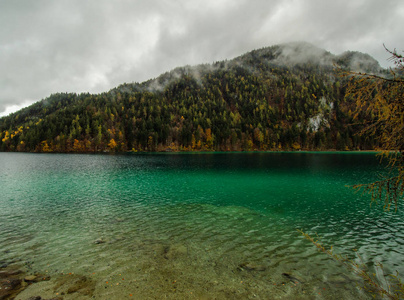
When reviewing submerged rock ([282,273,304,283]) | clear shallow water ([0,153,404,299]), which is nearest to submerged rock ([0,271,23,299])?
clear shallow water ([0,153,404,299])

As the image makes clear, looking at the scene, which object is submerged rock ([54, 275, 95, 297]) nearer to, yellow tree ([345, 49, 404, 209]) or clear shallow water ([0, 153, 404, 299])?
clear shallow water ([0, 153, 404, 299])

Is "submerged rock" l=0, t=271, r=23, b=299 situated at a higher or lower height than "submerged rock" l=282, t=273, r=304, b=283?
higher

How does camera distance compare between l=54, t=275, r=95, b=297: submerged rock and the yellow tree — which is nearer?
the yellow tree

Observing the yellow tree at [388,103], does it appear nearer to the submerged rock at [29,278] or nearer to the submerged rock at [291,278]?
the submerged rock at [291,278]

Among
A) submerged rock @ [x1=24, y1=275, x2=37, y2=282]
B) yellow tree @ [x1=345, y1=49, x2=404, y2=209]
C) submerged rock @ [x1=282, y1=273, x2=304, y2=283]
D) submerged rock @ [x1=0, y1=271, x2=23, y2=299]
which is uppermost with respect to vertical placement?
yellow tree @ [x1=345, y1=49, x2=404, y2=209]

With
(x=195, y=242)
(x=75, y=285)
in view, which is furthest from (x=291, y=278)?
(x=75, y=285)

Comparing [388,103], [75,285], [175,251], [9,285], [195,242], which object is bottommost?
[195,242]

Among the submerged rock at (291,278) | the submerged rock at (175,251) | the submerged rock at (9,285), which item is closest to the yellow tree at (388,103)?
the submerged rock at (291,278)

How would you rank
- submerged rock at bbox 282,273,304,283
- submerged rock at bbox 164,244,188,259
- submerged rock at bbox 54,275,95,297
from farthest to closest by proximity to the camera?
submerged rock at bbox 164,244,188,259
submerged rock at bbox 282,273,304,283
submerged rock at bbox 54,275,95,297

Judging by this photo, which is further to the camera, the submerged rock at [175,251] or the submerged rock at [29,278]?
the submerged rock at [175,251]

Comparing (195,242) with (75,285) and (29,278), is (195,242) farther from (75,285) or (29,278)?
(29,278)

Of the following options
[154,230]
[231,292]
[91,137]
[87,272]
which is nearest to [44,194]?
[154,230]

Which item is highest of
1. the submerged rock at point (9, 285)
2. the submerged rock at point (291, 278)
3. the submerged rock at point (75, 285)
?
the submerged rock at point (9, 285)

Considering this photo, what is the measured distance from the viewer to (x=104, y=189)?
34.3m
